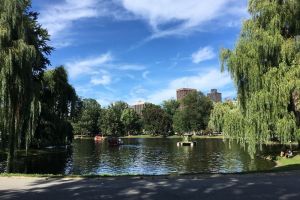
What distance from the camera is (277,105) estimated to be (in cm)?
2934

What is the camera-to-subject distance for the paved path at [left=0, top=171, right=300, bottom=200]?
1208cm

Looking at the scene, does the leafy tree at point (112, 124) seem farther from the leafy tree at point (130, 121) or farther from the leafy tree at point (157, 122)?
the leafy tree at point (157, 122)

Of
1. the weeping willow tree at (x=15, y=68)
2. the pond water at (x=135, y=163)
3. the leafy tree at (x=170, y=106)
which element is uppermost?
the leafy tree at (x=170, y=106)

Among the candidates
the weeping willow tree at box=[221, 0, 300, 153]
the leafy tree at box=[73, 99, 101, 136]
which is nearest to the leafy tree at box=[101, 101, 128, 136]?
the leafy tree at box=[73, 99, 101, 136]

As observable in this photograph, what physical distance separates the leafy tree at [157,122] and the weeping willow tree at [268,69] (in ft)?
418

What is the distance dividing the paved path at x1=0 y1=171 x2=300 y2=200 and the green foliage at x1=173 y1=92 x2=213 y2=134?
127 metres

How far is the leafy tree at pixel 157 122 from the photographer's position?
160m

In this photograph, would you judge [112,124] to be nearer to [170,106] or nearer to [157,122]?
[157,122]

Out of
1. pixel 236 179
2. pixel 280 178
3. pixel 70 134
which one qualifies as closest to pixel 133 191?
pixel 236 179

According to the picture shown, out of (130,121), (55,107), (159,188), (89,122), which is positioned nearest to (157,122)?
(130,121)

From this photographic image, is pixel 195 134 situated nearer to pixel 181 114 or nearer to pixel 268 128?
pixel 181 114

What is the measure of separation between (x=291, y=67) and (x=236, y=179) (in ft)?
54.9

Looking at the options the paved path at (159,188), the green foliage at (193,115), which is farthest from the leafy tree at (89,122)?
the paved path at (159,188)

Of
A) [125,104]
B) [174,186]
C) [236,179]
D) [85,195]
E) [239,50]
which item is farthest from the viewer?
[125,104]
